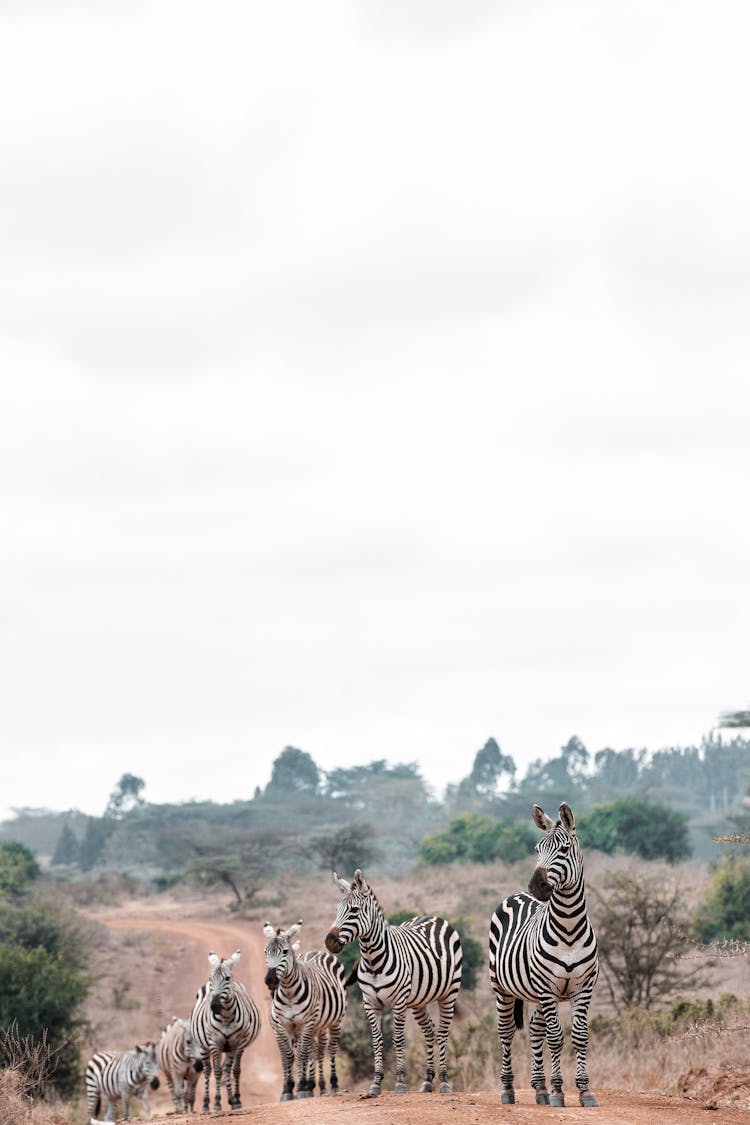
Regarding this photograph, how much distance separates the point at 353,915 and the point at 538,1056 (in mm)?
2512

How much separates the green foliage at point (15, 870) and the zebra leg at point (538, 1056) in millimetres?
44395

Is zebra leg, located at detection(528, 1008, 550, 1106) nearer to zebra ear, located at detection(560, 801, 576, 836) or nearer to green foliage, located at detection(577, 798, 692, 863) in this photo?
zebra ear, located at detection(560, 801, 576, 836)

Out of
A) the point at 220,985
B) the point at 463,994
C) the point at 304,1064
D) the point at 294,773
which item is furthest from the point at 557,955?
the point at 294,773

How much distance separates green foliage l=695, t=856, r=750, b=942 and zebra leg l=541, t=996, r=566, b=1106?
921 inches

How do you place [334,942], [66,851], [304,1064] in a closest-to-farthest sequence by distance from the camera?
[334,942], [304,1064], [66,851]

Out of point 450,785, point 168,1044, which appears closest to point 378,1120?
point 168,1044

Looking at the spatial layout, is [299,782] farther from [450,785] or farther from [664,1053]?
[664,1053]

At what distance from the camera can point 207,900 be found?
69.6 m

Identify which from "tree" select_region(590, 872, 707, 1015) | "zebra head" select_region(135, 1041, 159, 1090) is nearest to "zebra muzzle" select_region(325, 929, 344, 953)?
"zebra head" select_region(135, 1041, 159, 1090)

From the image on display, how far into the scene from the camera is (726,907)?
40438 millimetres

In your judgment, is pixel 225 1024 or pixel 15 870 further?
pixel 15 870

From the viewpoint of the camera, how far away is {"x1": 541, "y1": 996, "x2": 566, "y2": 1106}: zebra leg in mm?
13594

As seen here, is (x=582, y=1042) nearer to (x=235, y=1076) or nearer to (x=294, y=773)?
(x=235, y=1076)

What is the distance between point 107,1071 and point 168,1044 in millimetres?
1927
